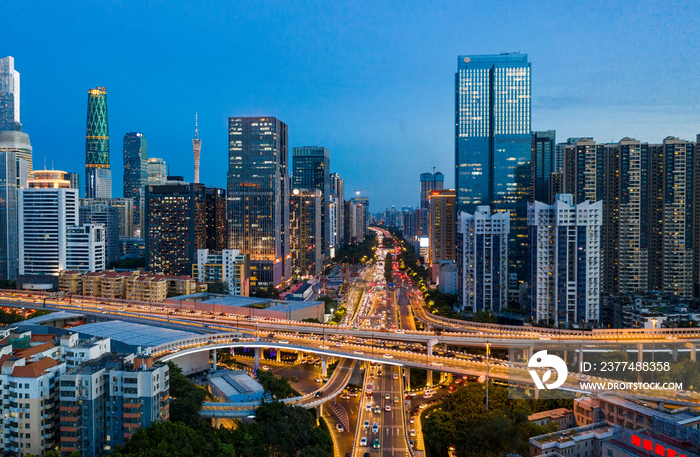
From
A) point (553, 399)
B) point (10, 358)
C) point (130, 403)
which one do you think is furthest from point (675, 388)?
point (10, 358)

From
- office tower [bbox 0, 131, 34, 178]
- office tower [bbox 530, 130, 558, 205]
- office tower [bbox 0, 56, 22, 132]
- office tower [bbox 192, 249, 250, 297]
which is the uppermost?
office tower [bbox 0, 56, 22, 132]

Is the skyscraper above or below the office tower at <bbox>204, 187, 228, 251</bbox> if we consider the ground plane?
above

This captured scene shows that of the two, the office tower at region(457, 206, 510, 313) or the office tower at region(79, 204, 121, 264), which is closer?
the office tower at region(457, 206, 510, 313)

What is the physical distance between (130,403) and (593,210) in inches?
1358

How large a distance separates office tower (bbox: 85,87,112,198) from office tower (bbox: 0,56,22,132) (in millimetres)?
17756

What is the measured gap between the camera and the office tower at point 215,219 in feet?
224

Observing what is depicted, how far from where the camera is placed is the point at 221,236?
2763 inches

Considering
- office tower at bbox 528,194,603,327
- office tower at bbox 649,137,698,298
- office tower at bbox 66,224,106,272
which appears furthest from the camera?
office tower at bbox 66,224,106,272

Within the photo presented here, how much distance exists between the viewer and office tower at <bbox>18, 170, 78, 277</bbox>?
192 ft

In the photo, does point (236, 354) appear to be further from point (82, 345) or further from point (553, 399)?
point (553, 399)

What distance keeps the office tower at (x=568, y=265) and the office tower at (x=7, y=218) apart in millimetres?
58377

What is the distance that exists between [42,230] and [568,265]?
183 feet

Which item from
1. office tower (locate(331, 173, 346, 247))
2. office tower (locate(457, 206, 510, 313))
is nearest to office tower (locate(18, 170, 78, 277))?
office tower (locate(457, 206, 510, 313))

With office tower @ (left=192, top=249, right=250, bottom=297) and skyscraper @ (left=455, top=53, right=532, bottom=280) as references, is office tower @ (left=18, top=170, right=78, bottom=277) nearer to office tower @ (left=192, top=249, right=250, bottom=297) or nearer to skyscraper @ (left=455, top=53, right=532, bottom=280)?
office tower @ (left=192, top=249, right=250, bottom=297)
